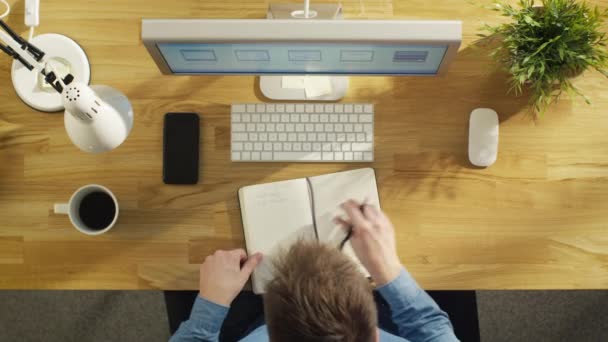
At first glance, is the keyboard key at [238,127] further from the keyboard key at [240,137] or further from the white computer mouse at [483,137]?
the white computer mouse at [483,137]

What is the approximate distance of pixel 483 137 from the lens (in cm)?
98

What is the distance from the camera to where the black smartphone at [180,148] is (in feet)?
3.21

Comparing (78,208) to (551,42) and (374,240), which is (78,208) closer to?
(374,240)

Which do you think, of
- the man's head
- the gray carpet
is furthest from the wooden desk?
the gray carpet

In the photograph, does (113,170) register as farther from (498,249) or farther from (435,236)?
(498,249)

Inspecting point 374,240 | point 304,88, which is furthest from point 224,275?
point 304,88

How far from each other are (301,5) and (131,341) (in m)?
1.24

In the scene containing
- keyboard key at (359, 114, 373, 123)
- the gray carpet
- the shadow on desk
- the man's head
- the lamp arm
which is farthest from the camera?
the gray carpet

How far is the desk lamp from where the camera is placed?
76 cm

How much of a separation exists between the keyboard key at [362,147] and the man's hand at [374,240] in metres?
0.11

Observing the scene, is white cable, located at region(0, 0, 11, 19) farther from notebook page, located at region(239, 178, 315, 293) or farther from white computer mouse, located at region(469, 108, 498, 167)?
white computer mouse, located at region(469, 108, 498, 167)

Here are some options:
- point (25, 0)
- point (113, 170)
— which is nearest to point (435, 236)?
point (113, 170)

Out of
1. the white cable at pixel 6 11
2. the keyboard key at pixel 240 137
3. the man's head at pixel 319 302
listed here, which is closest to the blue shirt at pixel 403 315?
the man's head at pixel 319 302

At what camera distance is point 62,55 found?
995mm
